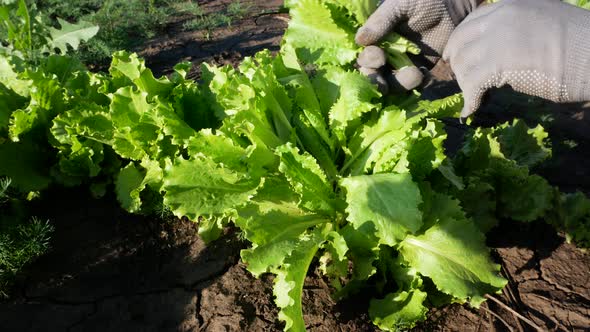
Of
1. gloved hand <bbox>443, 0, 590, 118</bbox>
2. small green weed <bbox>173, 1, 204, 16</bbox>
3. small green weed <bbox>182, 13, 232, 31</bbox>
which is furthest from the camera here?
small green weed <bbox>173, 1, 204, 16</bbox>

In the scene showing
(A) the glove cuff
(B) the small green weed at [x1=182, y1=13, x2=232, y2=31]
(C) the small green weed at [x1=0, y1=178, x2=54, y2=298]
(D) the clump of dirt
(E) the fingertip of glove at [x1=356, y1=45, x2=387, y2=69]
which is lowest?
(D) the clump of dirt

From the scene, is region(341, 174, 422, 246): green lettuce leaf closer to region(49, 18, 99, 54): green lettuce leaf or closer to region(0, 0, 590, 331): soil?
region(0, 0, 590, 331): soil

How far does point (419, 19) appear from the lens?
219 cm

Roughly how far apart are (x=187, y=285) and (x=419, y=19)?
73.2 inches

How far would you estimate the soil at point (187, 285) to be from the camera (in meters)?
2.19

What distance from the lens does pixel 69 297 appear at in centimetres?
231

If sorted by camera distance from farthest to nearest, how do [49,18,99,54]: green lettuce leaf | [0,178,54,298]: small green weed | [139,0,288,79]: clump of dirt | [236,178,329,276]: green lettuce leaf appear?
[139,0,288,79]: clump of dirt < [49,18,99,54]: green lettuce leaf < [0,178,54,298]: small green weed < [236,178,329,276]: green lettuce leaf

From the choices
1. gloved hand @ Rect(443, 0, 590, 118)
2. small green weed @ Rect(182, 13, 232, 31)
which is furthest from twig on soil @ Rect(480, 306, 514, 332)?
small green weed @ Rect(182, 13, 232, 31)

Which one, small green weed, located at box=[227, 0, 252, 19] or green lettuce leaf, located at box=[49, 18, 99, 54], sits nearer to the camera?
green lettuce leaf, located at box=[49, 18, 99, 54]

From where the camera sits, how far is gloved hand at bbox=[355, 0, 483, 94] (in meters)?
2.13

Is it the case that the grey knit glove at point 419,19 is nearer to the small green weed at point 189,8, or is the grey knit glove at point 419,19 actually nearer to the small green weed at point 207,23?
the small green weed at point 207,23

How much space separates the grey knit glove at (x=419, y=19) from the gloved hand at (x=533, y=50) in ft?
0.84

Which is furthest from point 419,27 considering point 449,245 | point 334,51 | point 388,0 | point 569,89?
point 449,245

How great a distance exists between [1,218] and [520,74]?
2785 millimetres
